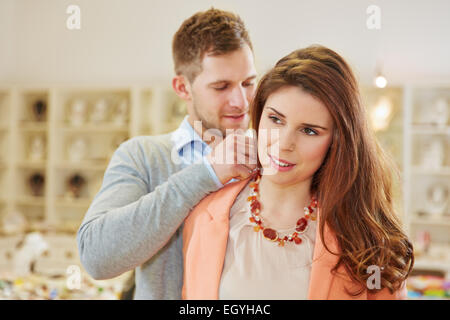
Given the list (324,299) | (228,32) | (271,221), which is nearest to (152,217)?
(271,221)

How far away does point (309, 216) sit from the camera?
0.93m

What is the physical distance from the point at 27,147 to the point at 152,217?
369 cm

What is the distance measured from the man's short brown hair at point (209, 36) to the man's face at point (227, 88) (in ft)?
0.06

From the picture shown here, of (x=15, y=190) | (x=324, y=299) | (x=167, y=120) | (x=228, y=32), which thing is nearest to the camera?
(x=324, y=299)

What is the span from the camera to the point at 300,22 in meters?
1.14

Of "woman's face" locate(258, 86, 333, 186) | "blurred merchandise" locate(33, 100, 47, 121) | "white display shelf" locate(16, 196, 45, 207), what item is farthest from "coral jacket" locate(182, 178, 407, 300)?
"blurred merchandise" locate(33, 100, 47, 121)

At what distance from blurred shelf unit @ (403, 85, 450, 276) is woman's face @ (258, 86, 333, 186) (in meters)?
2.71

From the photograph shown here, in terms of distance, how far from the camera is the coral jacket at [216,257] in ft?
2.71

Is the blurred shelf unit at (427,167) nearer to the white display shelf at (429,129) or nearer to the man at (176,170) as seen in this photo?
the white display shelf at (429,129)

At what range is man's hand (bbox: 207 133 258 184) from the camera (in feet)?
2.80

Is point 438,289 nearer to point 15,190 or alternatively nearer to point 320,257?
point 320,257

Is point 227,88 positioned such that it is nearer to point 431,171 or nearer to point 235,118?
point 235,118

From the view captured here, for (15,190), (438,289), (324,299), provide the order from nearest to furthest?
1. (324,299)
2. (438,289)
3. (15,190)

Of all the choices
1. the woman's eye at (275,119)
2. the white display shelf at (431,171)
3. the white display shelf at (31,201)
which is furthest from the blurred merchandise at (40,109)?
the woman's eye at (275,119)
